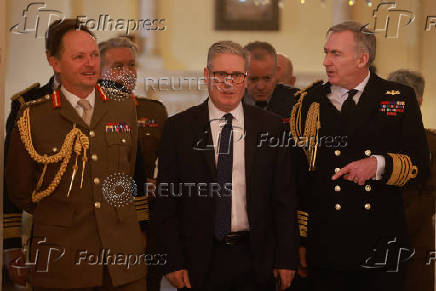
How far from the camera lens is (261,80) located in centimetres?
248

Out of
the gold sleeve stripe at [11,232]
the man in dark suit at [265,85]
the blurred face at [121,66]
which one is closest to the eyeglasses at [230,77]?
the man in dark suit at [265,85]

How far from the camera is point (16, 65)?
8.17 feet

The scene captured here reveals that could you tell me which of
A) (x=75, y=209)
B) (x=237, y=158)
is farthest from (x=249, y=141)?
(x=75, y=209)

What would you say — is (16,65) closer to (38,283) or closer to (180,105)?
(180,105)

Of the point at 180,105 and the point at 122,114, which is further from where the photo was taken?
the point at 180,105

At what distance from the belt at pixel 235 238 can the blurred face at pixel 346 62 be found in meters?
0.70

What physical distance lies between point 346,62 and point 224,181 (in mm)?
662

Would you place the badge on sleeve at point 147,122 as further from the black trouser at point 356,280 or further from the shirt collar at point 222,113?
the black trouser at point 356,280

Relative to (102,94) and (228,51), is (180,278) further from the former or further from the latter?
(228,51)

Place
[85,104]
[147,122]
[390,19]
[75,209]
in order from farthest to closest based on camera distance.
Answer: [390,19]
[147,122]
[85,104]
[75,209]

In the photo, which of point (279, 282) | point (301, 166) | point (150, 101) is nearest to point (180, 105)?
point (150, 101)

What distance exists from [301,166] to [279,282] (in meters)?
0.46

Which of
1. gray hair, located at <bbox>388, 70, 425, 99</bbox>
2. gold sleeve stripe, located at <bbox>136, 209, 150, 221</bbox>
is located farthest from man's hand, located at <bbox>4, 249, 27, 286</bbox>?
gray hair, located at <bbox>388, 70, 425, 99</bbox>

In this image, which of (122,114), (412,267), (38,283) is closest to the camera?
(38,283)
